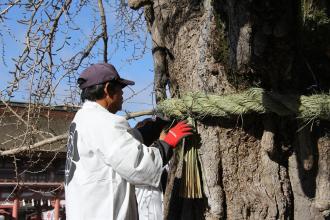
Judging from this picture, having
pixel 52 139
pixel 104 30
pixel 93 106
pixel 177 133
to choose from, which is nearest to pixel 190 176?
pixel 177 133

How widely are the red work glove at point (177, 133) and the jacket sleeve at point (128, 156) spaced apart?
3.5 inches

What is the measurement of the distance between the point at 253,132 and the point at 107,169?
0.61 meters

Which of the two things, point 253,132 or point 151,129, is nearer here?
point 253,132

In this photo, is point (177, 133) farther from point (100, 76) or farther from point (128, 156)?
point (100, 76)

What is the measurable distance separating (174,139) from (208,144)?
16cm

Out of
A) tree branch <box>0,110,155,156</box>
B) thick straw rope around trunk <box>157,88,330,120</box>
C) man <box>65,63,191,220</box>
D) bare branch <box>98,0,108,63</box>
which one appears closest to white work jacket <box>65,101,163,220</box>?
man <box>65,63,191,220</box>

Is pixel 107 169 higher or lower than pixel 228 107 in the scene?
lower

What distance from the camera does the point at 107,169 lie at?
1.98m

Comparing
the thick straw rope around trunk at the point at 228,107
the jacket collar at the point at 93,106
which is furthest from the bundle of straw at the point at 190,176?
the jacket collar at the point at 93,106

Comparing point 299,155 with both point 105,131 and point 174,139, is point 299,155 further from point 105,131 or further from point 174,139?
point 105,131

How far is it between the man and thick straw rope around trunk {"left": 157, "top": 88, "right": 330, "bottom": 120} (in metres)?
0.10

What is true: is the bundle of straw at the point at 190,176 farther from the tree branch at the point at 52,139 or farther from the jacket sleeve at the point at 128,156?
the tree branch at the point at 52,139

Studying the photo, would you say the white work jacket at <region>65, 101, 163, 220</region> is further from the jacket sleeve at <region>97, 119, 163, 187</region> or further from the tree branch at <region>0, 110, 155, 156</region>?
the tree branch at <region>0, 110, 155, 156</region>

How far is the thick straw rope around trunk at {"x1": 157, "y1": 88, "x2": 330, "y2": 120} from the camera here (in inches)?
75.5
